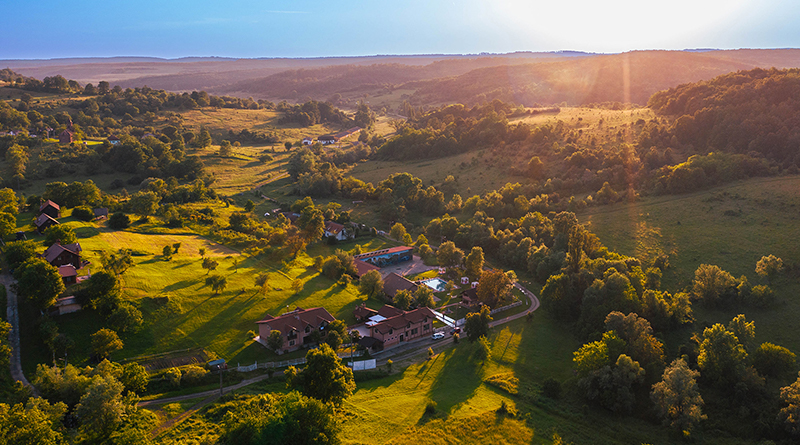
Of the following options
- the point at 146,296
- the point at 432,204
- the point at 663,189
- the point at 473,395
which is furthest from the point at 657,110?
the point at 146,296

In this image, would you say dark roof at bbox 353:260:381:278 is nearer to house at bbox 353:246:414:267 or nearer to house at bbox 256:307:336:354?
house at bbox 353:246:414:267

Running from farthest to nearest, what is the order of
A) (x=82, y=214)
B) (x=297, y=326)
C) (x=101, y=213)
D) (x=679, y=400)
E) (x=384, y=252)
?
(x=384, y=252)
(x=101, y=213)
(x=82, y=214)
(x=297, y=326)
(x=679, y=400)

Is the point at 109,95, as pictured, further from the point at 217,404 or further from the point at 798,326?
the point at 798,326

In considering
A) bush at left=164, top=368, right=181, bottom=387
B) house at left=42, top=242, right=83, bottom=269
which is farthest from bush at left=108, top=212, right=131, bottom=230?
bush at left=164, top=368, right=181, bottom=387

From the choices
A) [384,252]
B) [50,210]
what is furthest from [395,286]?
[50,210]

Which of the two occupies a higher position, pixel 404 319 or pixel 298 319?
pixel 298 319

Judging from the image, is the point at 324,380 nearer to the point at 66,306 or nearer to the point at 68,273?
the point at 66,306
